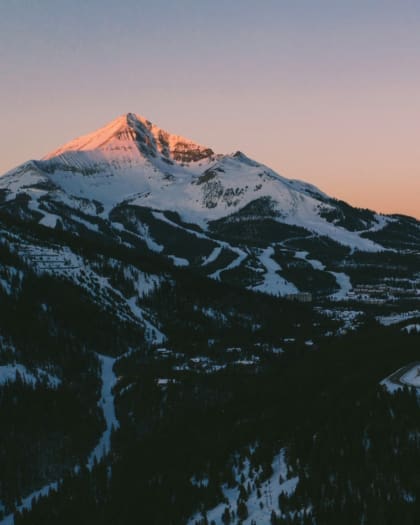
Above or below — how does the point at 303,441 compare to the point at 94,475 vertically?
above

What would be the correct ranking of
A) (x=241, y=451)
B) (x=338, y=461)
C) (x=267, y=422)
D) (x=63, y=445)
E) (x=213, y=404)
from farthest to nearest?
(x=213, y=404)
(x=63, y=445)
(x=267, y=422)
(x=241, y=451)
(x=338, y=461)

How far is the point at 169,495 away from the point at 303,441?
2430 centimetres

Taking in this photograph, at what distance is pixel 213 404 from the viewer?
198 metres

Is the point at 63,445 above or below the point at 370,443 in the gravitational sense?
below

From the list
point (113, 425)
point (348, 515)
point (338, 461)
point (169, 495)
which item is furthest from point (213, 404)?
point (348, 515)

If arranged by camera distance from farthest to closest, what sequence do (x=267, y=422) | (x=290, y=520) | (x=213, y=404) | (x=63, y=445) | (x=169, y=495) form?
1. (x=213, y=404)
2. (x=63, y=445)
3. (x=267, y=422)
4. (x=169, y=495)
5. (x=290, y=520)

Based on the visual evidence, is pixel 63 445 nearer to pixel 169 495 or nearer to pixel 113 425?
pixel 113 425

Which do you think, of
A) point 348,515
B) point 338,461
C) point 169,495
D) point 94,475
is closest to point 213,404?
point 94,475

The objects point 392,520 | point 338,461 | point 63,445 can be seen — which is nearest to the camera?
point 392,520

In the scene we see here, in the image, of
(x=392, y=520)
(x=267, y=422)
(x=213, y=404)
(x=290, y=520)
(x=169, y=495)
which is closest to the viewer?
(x=392, y=520)

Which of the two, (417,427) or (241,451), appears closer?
(417,427)

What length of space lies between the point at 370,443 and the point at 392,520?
76.7 ft

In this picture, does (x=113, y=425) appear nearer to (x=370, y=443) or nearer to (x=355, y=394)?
(x=355, y=394)

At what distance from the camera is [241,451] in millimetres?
133375
